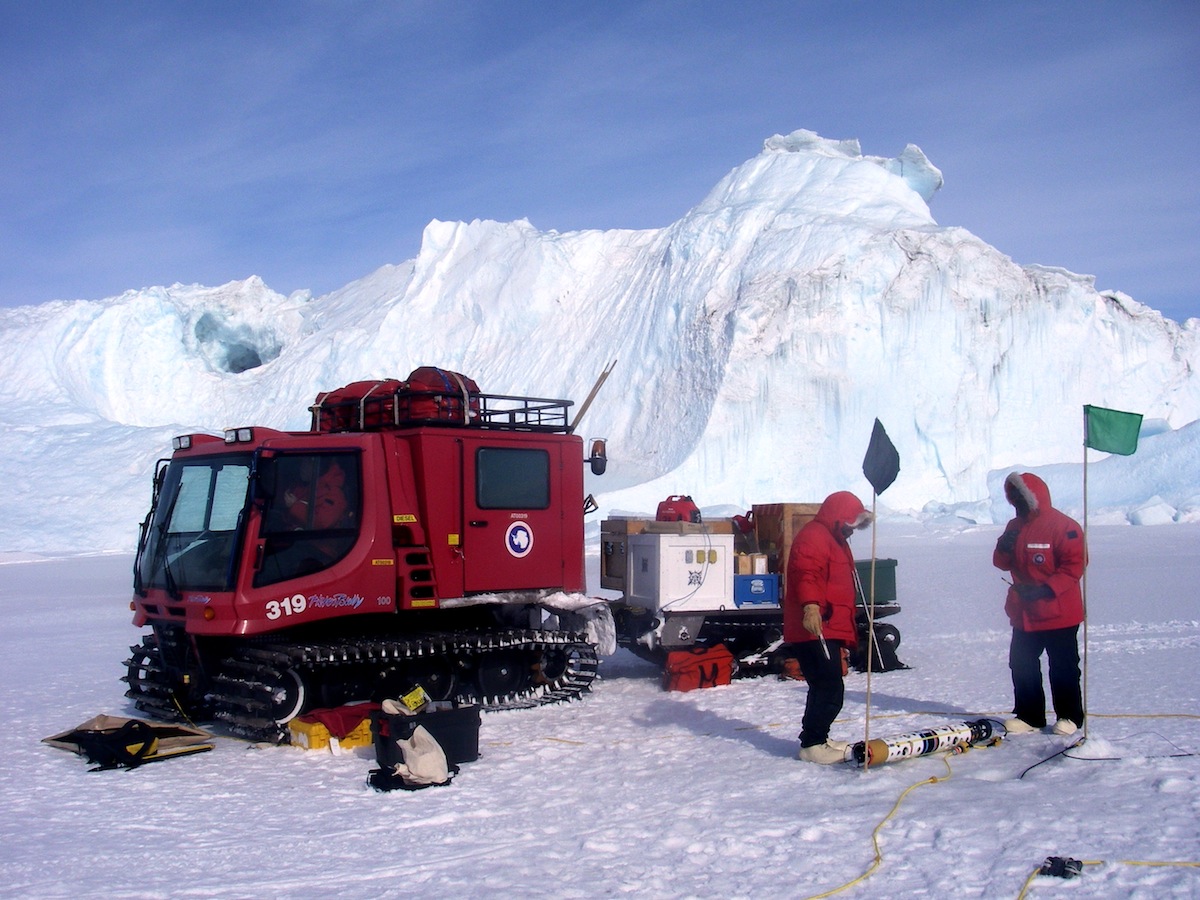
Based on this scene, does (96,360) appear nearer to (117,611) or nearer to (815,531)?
(117,611)

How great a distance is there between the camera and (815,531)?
17.7 ft

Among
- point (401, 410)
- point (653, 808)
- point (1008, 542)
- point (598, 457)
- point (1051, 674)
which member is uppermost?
point (401, 410)

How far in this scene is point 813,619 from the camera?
16.8ft

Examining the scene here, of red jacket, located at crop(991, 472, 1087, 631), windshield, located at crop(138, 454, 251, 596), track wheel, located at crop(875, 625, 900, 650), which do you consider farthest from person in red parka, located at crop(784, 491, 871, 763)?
windshield, located at crop(138, 454, 251, 596)

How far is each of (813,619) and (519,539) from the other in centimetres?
273

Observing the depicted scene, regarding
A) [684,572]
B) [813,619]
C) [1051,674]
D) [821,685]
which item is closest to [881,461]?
[813,619]

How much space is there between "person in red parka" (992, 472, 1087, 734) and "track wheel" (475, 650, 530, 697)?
10.7 ft

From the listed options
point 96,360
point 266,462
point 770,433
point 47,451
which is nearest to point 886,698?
point 266,462

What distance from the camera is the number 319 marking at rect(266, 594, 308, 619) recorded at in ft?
20.4

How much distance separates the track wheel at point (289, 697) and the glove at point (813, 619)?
3012 millimetres

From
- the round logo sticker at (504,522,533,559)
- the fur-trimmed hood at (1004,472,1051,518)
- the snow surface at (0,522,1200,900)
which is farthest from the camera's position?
the round logo sticker at (504,522,533,559)

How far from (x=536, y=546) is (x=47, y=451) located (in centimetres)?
2216

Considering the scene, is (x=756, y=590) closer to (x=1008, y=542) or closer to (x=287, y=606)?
(x=1008, y=542)

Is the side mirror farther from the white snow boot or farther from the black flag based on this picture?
the white snow boot
